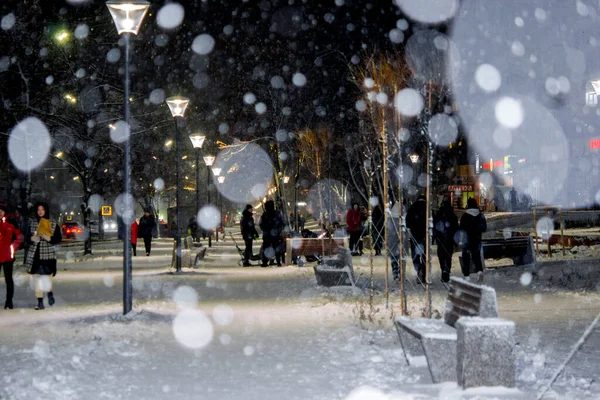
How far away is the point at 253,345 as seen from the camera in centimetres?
918

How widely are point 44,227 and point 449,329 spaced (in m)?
8.54

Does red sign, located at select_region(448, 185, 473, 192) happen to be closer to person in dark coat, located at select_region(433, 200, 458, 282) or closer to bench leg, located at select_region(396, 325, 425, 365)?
person in dark coat, located at select_region(433, 200, 458, 282)

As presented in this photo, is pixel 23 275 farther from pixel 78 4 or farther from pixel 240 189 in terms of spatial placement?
pixel 240 189

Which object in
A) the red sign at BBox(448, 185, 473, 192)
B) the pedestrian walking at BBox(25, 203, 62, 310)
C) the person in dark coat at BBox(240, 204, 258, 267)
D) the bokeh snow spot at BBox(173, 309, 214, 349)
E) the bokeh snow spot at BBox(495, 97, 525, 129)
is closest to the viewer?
the bokeh snow spot at BBox(173, 309, 214, 349)

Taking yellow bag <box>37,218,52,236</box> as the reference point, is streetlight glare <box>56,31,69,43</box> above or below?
above

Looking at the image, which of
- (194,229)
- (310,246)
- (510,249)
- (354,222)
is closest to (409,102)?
(354,222)

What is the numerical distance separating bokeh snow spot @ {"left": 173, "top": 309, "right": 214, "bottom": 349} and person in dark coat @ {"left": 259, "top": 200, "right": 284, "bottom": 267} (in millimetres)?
11132

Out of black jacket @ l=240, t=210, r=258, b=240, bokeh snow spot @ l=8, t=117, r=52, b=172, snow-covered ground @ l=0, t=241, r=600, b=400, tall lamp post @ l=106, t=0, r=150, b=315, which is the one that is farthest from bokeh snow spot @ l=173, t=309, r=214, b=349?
bokeh snow spot @ l=8, t=117, r=52, b=172

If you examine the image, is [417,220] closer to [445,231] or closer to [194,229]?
[445,231]

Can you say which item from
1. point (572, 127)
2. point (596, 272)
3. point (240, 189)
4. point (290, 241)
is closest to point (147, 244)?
point (290, 241)

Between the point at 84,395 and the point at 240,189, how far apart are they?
62444mm

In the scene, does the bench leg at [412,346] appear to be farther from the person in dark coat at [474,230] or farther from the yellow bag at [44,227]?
the person in dark coat at [474,230]

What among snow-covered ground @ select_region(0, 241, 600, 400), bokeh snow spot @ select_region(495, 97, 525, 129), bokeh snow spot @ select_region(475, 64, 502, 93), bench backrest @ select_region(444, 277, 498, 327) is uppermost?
bokeh snow spot @ select_region(475, 64, 502, 93)

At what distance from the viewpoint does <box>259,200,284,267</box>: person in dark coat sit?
23.8 metres
